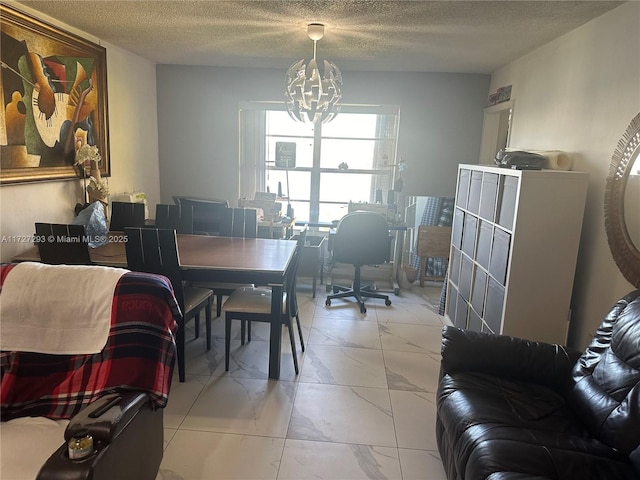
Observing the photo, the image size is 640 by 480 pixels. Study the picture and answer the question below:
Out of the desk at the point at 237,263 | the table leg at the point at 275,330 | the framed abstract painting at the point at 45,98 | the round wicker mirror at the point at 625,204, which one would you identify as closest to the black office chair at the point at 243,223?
the desk at the point at 237,263

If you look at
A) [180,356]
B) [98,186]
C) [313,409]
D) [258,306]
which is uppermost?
[98,186]

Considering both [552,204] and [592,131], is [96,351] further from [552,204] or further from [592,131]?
[592,131]

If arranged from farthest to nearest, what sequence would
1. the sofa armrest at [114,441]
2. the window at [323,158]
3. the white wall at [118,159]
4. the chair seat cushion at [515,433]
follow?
→ 1. the window at [323,158]
2. the white wall at [118,159]
3. the chair seat cushion at [515,433]
4. the sofa armrest at [114,441]

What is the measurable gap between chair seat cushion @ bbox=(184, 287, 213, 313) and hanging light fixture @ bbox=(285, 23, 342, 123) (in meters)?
1.53

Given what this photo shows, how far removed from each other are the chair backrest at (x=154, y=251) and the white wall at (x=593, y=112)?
226 centimetres

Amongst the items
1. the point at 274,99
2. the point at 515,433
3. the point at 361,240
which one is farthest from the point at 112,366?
the point at 274,99

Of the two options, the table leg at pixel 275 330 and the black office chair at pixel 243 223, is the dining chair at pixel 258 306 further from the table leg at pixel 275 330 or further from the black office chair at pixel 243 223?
the black office chair at pixel 243 223

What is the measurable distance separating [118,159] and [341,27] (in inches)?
100

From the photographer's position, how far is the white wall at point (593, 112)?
2.41 m

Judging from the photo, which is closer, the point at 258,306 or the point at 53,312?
the point at 53,312

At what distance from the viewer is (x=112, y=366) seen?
1641 millimetres

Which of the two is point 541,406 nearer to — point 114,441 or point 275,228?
point 114,441

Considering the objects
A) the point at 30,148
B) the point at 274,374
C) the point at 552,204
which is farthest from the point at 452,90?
the point at 30,148

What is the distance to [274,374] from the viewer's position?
2.87 meters
